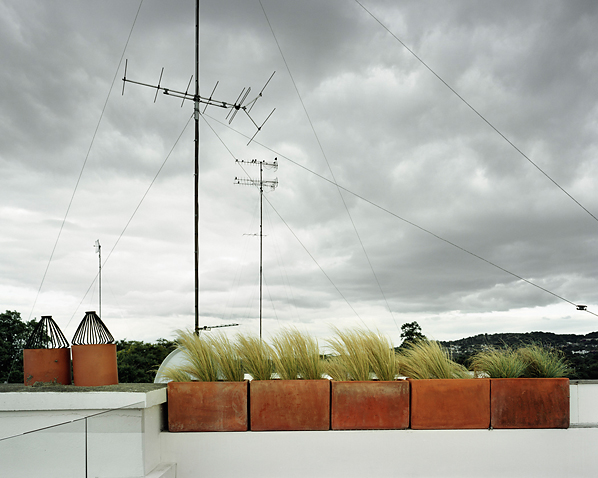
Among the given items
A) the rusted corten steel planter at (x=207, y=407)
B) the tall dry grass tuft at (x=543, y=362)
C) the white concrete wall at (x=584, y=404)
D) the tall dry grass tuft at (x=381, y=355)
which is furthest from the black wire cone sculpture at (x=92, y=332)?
the white concrete wall at (x=584, y=404)

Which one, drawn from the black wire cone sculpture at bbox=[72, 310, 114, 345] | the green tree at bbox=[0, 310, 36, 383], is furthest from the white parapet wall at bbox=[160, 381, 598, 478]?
the green tree at bbox=[0, 310, 36, 383]

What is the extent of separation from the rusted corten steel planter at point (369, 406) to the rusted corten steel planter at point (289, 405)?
0.20 feet

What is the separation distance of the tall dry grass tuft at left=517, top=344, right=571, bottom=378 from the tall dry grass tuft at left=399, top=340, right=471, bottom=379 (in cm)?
43

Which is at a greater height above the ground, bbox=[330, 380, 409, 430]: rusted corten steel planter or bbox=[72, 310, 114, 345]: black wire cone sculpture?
bbox=[72, 310, 114, 345]: black wire cone sculpture

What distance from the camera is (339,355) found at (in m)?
2.72

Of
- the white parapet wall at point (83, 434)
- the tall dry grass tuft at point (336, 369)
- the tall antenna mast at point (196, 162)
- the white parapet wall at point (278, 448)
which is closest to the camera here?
the white parapet wall at point (83, 434)

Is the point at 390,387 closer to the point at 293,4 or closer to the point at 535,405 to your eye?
the point at 535,405

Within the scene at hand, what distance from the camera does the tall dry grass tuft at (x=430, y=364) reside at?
2.68 meters

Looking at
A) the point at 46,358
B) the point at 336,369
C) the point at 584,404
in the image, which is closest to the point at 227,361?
the point at 336,369

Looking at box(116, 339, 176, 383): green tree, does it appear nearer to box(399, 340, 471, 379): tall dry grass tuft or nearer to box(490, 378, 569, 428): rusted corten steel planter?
box(399, 340, 471, 379): tall dry grass tuft

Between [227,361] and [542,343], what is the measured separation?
215 cm

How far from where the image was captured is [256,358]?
99.7 inches

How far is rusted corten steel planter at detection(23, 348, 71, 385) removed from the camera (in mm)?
2561

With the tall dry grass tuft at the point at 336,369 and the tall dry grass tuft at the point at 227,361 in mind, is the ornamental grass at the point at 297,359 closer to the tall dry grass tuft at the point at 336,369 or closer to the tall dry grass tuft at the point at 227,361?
the tall dry grass tuft at the point at 336,369
